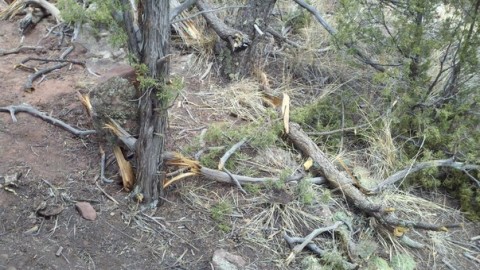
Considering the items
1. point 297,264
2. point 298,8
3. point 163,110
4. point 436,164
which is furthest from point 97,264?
point 298,8

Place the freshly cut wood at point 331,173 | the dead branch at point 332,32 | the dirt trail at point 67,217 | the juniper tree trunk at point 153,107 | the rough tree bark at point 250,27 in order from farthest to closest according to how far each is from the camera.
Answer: the rough tree bark at point 250,27 → the dead branch at point 332,32 → the freshly cut wood at point 331,173 → the dirt trail at point 67,217 → the juniper tree trunk at point 153,107

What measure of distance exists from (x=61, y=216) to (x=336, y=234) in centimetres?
197

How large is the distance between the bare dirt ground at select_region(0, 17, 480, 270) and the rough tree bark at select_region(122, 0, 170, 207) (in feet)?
0.66

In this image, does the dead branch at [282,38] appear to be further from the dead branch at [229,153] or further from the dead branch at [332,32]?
the dead branch at [229,153]

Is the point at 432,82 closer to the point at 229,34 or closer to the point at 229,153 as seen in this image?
the point at 229,34

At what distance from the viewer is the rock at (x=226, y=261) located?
3646 millimetres

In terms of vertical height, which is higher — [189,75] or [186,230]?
[189,75]

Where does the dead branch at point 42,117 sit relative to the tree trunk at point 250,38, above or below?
below

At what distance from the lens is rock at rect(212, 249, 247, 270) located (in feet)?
12.0

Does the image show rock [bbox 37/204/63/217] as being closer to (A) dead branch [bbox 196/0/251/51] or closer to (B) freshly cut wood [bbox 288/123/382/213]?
(B) freshly cut wood [bbox 288/123/382/213]

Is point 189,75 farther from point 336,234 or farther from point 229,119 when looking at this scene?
point 336,234

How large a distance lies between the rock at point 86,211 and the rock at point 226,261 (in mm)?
843

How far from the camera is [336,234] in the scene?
4.19m

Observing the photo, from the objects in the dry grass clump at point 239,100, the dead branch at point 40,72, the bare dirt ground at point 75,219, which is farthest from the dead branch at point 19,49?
the dry grass clump at point 239,100
